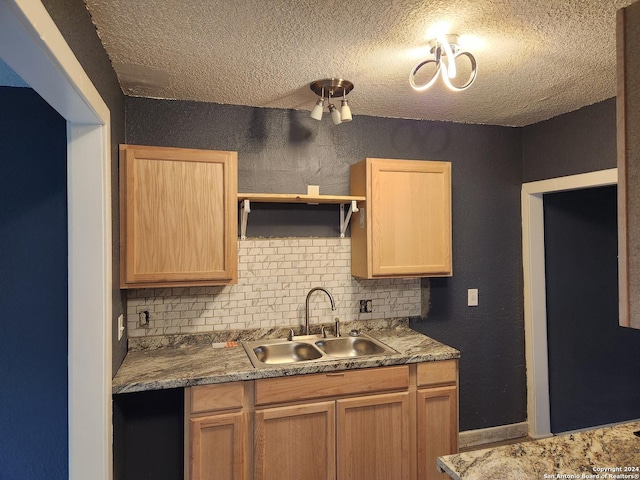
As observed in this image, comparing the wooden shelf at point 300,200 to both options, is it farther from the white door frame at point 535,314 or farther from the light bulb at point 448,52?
the white door frame at point 535,314

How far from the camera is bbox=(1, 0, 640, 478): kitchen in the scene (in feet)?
9.04

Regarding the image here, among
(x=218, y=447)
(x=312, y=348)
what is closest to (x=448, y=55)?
(x=312, y=348)

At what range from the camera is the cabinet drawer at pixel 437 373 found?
7.55 ft

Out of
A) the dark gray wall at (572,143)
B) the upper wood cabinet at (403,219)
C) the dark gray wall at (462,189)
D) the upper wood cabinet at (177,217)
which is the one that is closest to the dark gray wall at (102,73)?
the upper wood cabinet at (177,217)

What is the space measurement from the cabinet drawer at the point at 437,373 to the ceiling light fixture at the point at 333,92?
4.73 feet

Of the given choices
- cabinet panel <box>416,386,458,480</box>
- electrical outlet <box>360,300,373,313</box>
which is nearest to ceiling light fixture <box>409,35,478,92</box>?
electrical outlet <box>360,300,373,313</box>

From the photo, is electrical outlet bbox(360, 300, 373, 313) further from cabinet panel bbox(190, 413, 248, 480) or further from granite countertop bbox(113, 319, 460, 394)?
cabinet panel bbox(190, 413, 248, 480)

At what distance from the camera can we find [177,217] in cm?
216

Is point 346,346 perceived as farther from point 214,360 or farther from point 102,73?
point 102,73

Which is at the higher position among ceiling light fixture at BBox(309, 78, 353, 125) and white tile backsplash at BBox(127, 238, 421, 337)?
ceiling light fixture at BBox(309, 78, 353, 125)

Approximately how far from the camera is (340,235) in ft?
9.05

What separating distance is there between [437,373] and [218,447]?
3.97 feet

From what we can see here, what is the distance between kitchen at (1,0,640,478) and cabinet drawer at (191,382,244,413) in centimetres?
80

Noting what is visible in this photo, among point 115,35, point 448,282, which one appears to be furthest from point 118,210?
point 448,282
